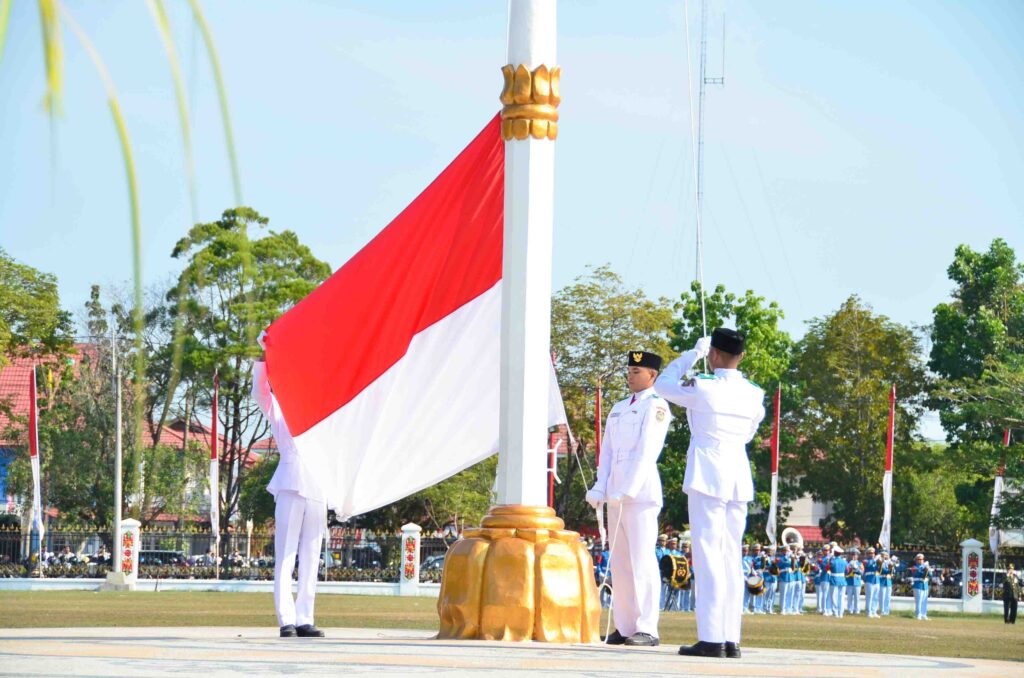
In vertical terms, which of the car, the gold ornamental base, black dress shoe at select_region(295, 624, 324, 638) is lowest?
the car

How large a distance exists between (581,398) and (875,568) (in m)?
21.1

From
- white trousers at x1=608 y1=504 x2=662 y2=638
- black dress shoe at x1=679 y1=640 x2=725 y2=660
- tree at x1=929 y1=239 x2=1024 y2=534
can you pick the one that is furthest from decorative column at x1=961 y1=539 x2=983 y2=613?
black dress shoe at x1=679 y1=640 x2=725 y2=660

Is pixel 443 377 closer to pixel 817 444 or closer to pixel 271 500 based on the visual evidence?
pixel 271 500

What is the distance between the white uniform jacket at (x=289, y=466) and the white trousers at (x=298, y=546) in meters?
0.12

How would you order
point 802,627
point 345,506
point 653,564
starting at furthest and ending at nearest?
point 802,627
point 345,506
point 653,564

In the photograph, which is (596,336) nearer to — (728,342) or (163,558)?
(163,558)

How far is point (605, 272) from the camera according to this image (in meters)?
54.0

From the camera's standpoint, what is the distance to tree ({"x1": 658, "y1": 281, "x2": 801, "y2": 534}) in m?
50.7

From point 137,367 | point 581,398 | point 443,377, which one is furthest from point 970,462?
point 137,367

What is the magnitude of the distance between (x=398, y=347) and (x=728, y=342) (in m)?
2.68

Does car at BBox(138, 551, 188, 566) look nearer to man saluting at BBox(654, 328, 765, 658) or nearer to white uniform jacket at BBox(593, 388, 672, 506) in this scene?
white uniform jacket at BBox(593, 388, 672, 506)

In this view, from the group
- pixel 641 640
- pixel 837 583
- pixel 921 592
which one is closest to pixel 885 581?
pixel 921 592

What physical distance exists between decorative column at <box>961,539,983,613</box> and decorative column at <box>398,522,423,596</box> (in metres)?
13.0

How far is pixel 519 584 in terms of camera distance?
9477mm
